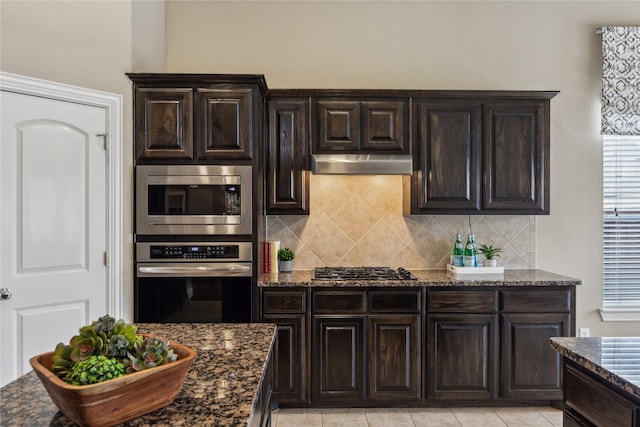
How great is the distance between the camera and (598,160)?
3.76 metres

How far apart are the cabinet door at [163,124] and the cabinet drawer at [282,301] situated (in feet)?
3.80

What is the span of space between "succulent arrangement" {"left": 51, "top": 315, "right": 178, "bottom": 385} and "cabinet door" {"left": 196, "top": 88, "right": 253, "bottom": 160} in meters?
2.11

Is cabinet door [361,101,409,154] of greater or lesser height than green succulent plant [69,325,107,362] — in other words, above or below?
above

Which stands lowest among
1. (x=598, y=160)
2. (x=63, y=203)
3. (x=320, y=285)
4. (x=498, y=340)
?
(x=498, y=340)

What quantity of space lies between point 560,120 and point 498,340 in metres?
2.00

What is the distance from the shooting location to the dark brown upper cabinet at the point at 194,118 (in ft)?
10.1

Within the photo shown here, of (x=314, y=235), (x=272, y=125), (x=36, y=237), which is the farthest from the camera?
(x=314, y=235)

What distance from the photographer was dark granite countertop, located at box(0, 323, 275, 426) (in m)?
1.04

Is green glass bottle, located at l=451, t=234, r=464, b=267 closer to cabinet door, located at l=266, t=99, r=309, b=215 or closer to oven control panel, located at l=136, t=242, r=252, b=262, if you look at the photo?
cabinet door, located at l=266, t=99, r=309, b=215

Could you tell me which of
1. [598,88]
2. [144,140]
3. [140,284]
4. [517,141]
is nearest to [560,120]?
[598,88]

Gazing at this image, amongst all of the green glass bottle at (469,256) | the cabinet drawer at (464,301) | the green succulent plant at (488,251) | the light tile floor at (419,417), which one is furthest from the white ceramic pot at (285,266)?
the green succulent plant at (488,251)

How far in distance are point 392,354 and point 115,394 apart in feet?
7.95

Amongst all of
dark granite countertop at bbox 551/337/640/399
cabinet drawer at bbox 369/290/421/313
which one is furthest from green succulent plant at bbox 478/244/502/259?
dark granite countertop at bbox 551/337/640/399

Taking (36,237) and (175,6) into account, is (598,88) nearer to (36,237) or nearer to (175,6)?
(175,6)
